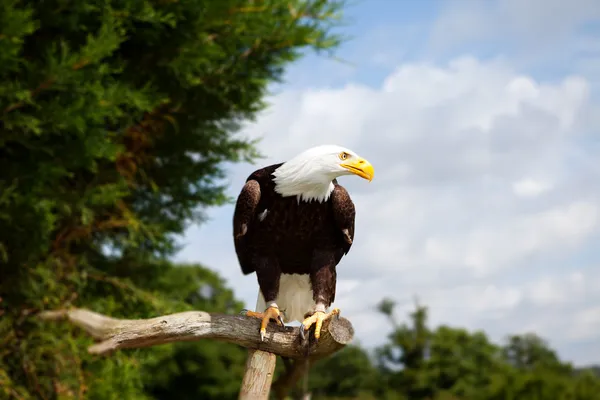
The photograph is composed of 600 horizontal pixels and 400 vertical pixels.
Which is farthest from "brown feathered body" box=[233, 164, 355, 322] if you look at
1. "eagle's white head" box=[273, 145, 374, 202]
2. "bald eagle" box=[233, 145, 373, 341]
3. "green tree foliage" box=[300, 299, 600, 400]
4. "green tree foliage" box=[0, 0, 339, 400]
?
"green tree foliage" box=[300, 299, 600, 400]

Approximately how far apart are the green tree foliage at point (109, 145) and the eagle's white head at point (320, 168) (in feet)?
12.1

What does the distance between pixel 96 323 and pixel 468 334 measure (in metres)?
28.2

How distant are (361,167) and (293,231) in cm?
47

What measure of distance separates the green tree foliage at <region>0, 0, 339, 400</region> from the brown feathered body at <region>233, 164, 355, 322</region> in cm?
347

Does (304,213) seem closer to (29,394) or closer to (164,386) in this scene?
(29,394)

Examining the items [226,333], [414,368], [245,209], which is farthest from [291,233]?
[414,368]

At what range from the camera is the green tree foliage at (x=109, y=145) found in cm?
637

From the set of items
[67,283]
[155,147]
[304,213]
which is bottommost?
[304,213]

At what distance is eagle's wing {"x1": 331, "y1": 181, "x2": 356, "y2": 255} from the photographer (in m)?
3.31

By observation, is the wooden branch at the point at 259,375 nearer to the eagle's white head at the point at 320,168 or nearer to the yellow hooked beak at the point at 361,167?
the eagle's white head at the point at 320,168

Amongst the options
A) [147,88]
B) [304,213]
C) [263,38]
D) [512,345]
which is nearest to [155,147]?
[147,88]

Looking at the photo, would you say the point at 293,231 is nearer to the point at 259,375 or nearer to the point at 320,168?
the point at 320,168

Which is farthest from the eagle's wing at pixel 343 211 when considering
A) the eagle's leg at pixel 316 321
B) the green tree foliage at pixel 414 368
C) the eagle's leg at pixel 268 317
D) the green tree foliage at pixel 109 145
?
the green tree foliage at pixel 414 368

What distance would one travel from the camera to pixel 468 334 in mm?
30000
